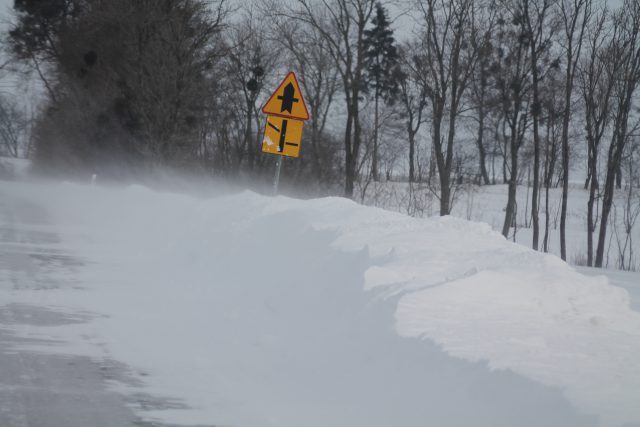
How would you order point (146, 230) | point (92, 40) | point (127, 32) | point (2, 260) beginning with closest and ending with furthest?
point (2, 260) < point (146, 230) < point (127, 32) < point (92, 40)

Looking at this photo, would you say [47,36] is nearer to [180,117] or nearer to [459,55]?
[180,117]

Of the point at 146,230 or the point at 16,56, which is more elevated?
the point at 16,56

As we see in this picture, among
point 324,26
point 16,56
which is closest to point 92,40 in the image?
point 16,56

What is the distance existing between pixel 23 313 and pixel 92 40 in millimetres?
32599

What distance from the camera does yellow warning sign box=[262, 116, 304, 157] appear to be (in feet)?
42.0

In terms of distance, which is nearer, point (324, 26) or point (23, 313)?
point (23, 313)

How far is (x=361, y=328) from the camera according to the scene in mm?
6953

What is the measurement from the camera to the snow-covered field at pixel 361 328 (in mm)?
5164

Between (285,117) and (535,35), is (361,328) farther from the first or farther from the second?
(535,35)

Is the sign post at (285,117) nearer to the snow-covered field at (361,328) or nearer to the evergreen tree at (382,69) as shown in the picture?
the snow-covered field at (361,328)

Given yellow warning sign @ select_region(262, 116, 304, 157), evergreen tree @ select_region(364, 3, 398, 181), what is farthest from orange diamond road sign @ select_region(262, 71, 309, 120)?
evergreen tree @ select_region(364, 3, 398, 181)

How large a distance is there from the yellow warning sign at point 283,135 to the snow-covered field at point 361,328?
1045 millimetres

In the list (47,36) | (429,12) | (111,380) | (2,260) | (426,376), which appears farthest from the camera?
(47,36)

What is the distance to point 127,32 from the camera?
35344mm
